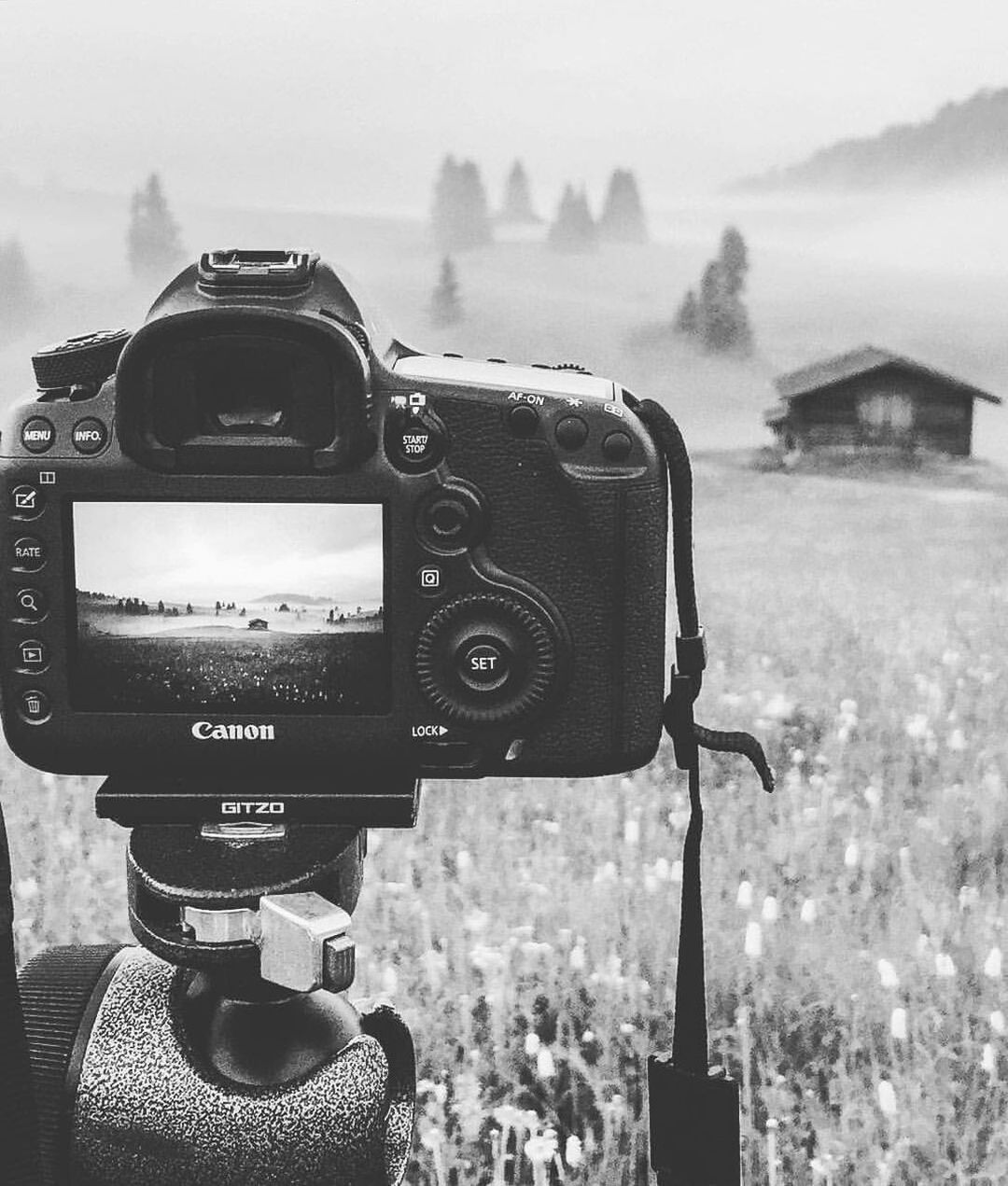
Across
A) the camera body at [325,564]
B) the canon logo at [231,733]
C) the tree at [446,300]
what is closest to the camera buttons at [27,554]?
the camera body at [325,564]

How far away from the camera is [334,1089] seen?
82 cm

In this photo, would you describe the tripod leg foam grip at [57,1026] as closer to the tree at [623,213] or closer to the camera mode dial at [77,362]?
the camera mode dial at [77,362]

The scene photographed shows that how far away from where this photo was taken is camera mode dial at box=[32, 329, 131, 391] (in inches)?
29.1

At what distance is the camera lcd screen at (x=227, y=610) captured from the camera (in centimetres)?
73

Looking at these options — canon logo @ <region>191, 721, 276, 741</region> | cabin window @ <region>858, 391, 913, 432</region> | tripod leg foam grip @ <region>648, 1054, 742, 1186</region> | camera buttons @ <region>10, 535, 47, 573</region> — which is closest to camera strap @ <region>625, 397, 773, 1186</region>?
tripod leg foam grip @ <region>648, 1054, 742, 1186</region>

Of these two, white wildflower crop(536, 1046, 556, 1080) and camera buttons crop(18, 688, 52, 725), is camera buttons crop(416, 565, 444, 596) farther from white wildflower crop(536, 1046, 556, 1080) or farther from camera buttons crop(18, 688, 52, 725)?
white wildflower crop(536, 1046, 556, 1080)

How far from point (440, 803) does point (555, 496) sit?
824 mm

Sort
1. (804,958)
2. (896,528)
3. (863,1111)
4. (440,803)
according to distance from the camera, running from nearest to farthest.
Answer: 1. (863,1111)
2. (804,958)
3. (440,803)
4. (896,528)

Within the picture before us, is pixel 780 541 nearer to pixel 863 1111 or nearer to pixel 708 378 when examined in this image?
pixel 708 378

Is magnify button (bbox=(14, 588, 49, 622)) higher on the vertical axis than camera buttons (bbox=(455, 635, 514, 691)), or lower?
higher

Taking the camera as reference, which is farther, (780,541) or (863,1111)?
(780,541)

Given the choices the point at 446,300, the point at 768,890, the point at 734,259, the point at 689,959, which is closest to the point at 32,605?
the point at 689,959

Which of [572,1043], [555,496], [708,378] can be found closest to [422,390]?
[555,496]

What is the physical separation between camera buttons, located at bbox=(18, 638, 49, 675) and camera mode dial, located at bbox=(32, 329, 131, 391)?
0.14 m
